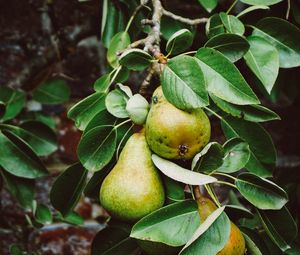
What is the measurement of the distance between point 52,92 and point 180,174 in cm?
60

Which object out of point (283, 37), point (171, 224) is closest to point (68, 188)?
point (171, 224)

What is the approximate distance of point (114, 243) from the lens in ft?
2.38

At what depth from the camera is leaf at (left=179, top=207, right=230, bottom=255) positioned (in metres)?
0.56

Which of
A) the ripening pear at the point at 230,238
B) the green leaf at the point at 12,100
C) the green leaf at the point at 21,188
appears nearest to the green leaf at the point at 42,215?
the green leaf at the point at 21,188

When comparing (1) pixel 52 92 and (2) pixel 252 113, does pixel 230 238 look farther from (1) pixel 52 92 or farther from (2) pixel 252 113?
(1) pixel 52 92

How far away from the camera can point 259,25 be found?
0.80 m

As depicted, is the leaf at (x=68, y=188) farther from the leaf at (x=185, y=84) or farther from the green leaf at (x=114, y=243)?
the leaf at (x=185, y=84)

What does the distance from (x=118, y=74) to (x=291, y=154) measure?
0.67 meters

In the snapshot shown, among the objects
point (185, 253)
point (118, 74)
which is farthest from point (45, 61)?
point (185, 253)

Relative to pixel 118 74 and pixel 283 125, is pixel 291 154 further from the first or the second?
pixel 118 74

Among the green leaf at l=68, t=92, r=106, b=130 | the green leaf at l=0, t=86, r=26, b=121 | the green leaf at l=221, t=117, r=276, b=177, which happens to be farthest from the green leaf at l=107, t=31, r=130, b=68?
the green leaf at l=0, t=86, r=26, b=121

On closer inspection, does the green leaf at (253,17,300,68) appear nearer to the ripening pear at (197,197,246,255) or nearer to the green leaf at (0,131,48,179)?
the ripening pear at (197,197,246,255)

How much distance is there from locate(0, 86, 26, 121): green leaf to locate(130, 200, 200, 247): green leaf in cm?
57

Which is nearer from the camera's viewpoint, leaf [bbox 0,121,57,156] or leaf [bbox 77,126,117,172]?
leaf [bbox 77,126,117,172]
